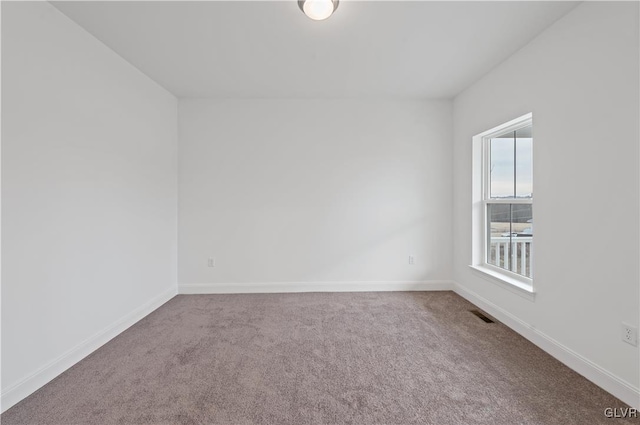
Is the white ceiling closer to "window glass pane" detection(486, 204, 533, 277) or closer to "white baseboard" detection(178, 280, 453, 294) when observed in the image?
"window glass pane" detection(486, 204, 533, 277)

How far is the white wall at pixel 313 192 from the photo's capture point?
141 inches

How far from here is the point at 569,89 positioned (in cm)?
196

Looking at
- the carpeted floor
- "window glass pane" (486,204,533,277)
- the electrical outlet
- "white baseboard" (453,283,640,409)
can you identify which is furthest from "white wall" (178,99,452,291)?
the electrical outlet

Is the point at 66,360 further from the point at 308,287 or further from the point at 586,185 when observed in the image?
the point at 586,185

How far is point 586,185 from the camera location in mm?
1843

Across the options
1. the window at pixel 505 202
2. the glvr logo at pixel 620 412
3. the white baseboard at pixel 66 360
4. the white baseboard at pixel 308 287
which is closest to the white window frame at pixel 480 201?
the window at pixel 505 202

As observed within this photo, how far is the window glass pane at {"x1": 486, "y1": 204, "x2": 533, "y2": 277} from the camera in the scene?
9.13 feet

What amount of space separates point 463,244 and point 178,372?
3.32 metres

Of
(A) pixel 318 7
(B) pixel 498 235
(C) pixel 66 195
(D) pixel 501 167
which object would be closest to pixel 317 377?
(C) pixel 66 195

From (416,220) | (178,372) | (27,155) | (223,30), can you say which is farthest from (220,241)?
(416,220)

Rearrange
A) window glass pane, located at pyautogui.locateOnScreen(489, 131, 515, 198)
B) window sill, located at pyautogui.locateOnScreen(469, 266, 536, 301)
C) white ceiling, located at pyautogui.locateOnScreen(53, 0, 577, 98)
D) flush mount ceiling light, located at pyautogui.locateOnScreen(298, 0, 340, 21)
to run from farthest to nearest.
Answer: window glass pane, located at pyautogui.locateOnScreen(489, 131, 515, 198) → window sill, located at pyautogui.locateOnScreen(469, 266, 536, 301) → white ceiling, located at pyautogui.locateOnScreen(53, 0, 577, 98) → flush mount ceiling light, located at pyautogui.locateOnScreen(298, 0, 340, 21)

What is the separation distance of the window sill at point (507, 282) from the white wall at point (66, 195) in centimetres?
368

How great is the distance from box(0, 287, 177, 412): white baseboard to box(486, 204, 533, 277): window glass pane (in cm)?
396

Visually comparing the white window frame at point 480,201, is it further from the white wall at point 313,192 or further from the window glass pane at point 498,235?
the white wall at point 313,192
